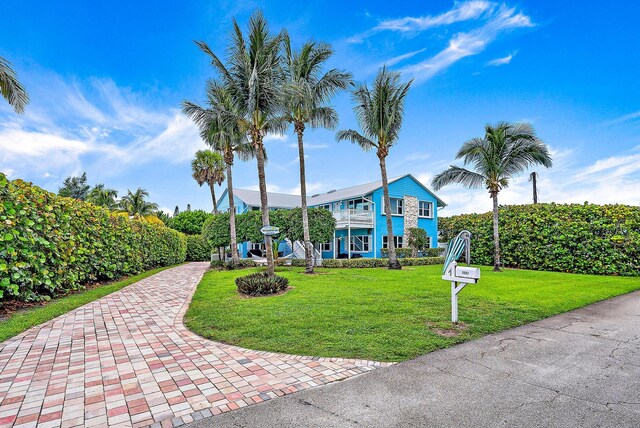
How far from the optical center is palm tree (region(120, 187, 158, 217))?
36.2m

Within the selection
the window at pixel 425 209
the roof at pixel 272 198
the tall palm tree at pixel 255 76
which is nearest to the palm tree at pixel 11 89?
the tall palm tree at pixel 255 76

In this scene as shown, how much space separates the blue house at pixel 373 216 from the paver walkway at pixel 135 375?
17467 millimetres

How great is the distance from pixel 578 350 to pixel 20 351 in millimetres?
7860

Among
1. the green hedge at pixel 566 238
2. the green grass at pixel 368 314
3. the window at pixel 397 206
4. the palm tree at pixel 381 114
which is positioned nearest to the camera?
the green grass at pixel 368 314

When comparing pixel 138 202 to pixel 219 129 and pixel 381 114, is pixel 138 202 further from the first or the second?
pixel 381 114

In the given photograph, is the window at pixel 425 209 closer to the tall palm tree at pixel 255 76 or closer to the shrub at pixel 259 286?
the tall palm tree at pixel 255 76

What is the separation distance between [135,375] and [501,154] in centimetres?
1727

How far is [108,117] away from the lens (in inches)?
560

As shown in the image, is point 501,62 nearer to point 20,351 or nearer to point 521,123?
point 521,123

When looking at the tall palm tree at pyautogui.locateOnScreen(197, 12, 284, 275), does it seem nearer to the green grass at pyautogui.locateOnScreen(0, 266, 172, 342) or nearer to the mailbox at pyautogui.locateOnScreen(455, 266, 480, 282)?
the green grass at pyautogui.locateOnScreen(0, 266, 172, 342)

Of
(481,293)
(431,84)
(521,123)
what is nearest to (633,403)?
(481,293)

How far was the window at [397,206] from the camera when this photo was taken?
984 inches

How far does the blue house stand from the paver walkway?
1747 cm

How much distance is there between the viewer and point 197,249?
1170 inches
